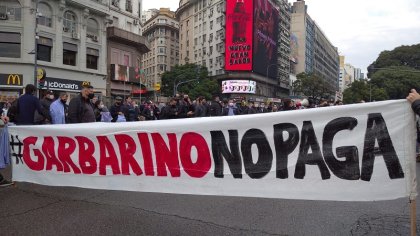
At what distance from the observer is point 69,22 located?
1451 inches

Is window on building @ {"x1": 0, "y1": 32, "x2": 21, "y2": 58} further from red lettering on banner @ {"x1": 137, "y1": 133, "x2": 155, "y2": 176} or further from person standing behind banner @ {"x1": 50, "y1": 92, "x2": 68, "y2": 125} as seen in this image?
red lettering on banner @ {"x1": 137, "y1": 133, "x2": 155, "y2": 176}

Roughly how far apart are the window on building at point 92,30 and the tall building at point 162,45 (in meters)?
58.8

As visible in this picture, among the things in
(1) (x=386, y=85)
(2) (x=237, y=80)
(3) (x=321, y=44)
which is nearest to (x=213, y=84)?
(2) (x=237, y=80)

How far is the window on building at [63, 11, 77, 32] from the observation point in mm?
36281

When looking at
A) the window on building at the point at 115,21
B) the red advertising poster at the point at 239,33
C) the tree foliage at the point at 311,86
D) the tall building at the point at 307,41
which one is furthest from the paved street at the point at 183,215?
the tall building at the point at 307,41

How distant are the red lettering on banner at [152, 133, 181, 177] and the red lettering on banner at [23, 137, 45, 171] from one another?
2.19m

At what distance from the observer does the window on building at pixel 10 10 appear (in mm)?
32062

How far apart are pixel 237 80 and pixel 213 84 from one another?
4292mm

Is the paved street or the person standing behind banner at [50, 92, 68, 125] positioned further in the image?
the person standing behind banner at [50, 92, 68, 125]

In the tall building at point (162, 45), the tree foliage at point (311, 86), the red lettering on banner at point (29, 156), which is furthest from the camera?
the tall building at point (162, 45)

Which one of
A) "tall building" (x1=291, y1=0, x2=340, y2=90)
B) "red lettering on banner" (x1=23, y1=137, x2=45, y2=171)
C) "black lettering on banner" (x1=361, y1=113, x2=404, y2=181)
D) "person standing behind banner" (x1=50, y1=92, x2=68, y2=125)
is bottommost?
"red lettering on banner" (x1=23, y1=137, x2=45, y2=171)

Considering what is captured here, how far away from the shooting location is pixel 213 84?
67.1 meters

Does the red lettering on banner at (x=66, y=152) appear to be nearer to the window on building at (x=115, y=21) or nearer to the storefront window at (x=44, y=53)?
the storefront window at (x=44, y=53)

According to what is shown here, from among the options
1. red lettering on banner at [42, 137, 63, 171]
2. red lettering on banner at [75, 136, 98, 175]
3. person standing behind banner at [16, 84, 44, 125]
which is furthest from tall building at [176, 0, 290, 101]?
red lettering on banner at [75, 136, 98, 175]
